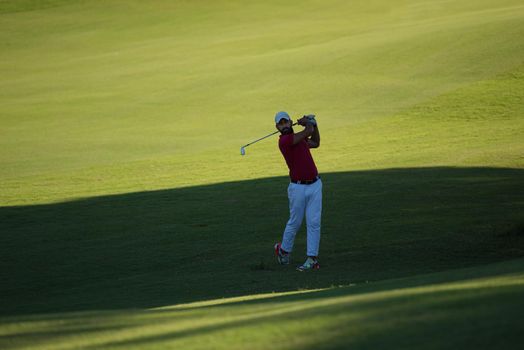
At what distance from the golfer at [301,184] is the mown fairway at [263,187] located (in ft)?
1.91

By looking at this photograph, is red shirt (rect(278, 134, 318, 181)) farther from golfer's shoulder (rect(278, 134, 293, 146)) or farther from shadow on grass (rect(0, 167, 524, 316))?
shadow on grass (rect(0, 167, 524, 316))

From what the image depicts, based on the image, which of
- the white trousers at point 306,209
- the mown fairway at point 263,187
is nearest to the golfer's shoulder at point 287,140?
the white trousers at point 306,209

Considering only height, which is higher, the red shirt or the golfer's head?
the golfer's head

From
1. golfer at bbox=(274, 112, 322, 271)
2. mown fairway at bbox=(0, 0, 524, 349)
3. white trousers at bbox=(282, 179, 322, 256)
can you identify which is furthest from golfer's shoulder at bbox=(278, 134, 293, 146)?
mown fairway at bbox=(0, 0, 524, 349)

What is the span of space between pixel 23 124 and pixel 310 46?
16.7 meters

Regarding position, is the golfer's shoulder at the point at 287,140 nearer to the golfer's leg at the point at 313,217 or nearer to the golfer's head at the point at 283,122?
the golfer's head at the point at 283,122

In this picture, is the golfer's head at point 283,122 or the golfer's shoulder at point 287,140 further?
the golfer's head at point 283,122

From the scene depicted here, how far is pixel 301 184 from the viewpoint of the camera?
1455cm

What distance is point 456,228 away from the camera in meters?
16.3

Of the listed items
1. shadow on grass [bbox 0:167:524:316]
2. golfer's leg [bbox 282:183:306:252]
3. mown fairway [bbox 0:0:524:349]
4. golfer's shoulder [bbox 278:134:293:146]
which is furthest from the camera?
golfer's leg [bbox 282:183:306:252]

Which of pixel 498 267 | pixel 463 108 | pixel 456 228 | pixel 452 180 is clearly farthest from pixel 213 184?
pixel 498 267

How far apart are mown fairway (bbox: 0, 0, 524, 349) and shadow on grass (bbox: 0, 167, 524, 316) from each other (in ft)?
0.24

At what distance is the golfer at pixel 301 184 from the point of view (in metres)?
14.3

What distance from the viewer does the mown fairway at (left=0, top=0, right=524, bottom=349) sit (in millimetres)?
8188
